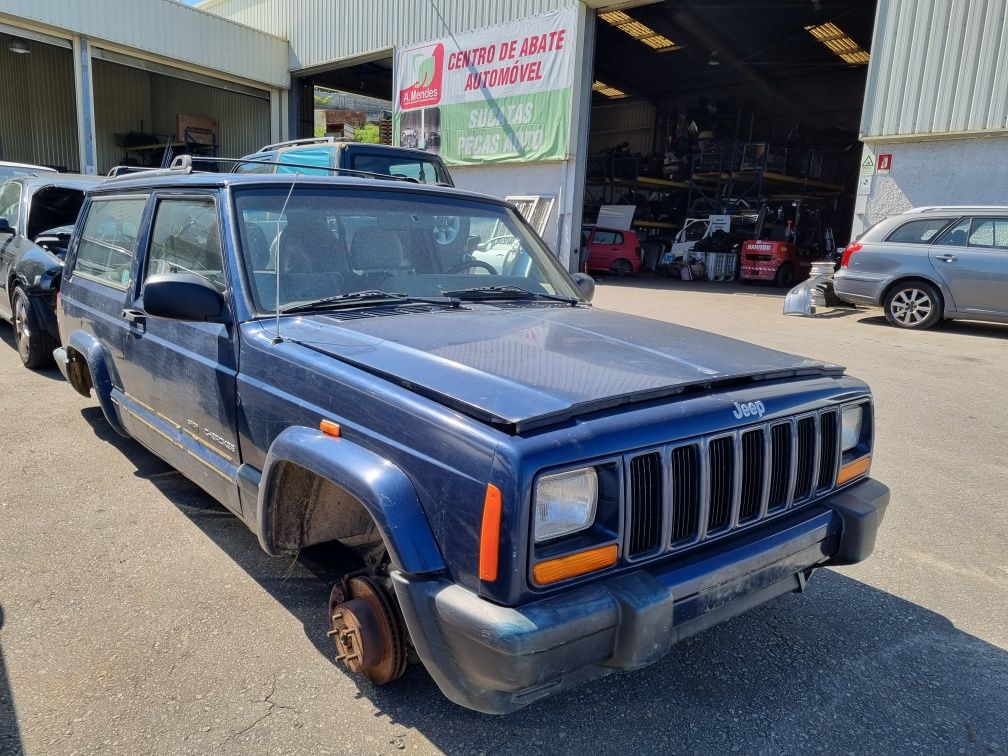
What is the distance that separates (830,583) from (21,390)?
6.15 meters

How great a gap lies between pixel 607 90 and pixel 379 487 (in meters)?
31.9

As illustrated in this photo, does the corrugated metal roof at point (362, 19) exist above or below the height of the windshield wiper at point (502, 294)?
above

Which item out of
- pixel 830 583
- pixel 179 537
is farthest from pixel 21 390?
pixel 830 583

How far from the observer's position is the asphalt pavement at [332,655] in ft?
7.43

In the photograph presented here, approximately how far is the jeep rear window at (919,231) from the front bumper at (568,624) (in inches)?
406

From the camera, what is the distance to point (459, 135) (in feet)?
62.0

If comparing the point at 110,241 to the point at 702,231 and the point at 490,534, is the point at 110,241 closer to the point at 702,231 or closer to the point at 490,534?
the point at 490,534

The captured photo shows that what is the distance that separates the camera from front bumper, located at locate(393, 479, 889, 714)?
5.83ft

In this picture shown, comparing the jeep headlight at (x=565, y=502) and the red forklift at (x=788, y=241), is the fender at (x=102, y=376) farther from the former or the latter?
the red forklift at (x=788, y=241)

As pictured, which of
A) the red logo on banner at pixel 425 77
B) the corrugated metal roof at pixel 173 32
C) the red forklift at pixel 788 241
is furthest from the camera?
the red forklift at pixel 788 241

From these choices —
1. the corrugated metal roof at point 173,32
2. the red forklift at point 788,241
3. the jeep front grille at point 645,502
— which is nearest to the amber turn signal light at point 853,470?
the jeep front grille at point 645,502

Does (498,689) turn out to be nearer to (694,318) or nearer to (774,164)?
(694,318)

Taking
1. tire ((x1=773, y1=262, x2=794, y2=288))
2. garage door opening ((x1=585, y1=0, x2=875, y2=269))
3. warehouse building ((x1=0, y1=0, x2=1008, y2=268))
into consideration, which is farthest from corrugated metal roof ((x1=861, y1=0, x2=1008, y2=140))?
garage door opening ((x1=585, y1=0, x2=875, y2=269))

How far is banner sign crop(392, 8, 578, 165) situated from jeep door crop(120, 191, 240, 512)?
1434 cm
